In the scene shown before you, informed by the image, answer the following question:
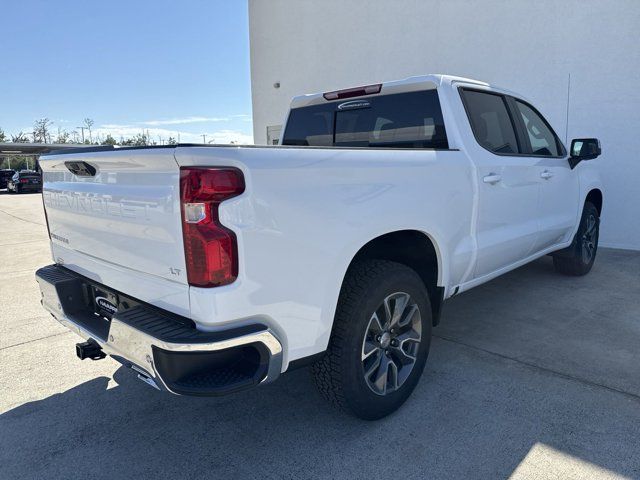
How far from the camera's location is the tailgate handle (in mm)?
2244

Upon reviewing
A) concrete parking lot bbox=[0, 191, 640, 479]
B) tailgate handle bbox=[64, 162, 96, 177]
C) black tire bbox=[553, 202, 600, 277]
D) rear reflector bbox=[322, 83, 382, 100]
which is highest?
rear reflector bbox=[322, 83, 382, 100]

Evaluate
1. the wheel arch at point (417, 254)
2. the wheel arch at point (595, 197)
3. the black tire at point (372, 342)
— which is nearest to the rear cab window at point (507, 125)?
the wheel arch at point (417, 254)

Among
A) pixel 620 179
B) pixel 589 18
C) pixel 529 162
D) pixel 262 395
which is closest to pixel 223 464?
pixel 262 395

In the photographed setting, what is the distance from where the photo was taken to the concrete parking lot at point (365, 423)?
224cm

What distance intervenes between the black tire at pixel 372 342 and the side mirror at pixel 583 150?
2.79 metres

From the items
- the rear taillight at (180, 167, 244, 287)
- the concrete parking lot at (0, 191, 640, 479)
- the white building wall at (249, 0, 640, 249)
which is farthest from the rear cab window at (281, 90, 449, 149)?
the white building wall at (249, 0, 640, 249)

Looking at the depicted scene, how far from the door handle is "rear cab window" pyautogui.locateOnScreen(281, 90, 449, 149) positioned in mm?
351

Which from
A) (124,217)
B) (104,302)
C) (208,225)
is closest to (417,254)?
(208,225)

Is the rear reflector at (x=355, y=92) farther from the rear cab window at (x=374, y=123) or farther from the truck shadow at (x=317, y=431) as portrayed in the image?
the truck shadow at (x=317, y=431)

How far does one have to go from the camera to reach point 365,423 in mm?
2566

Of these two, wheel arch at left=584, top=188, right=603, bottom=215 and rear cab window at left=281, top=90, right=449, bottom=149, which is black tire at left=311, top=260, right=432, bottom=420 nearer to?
rear cab window at left=281, top=90, right=449, bottom=149

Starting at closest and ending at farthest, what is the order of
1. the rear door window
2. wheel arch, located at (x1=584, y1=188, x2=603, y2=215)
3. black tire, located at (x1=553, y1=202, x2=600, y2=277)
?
the rear door window → black tire, located at (x1=553, y1=202, x2=600, y2=277) → wheel arch, located at (x1=584, y1=188, x2=603, y2=215)

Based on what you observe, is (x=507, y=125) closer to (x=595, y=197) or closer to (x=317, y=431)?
(x=595, y=197)

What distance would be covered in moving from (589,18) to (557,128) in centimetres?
161
